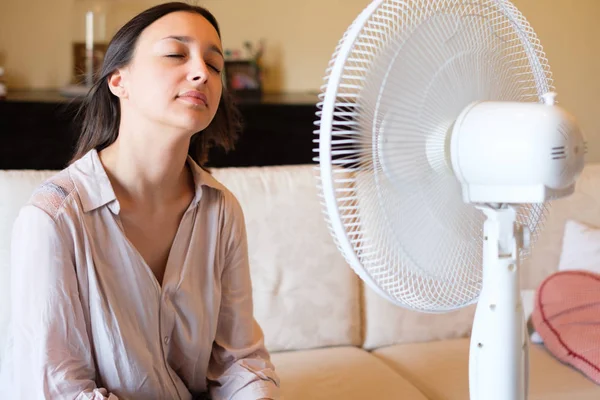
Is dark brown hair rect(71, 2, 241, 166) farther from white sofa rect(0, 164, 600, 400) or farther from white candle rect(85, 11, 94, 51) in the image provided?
white candle rect(85, 11, 94, 51)

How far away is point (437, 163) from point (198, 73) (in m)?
0.45

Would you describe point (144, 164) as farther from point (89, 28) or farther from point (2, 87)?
point (89, 28)

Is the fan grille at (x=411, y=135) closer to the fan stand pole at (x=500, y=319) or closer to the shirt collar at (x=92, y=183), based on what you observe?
the fan stand pole at (x=500, y=319)

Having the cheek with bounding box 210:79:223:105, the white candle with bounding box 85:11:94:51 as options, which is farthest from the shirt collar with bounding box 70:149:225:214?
the white candle with bounding box 85:11:94:51

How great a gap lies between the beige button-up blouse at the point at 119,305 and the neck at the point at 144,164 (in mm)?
42

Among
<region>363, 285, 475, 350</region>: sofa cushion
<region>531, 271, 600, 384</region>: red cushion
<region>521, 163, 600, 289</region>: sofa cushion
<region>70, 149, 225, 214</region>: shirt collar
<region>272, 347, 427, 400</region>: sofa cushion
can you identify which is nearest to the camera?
<region>70, 149, 225, 214</region>: shirt collar

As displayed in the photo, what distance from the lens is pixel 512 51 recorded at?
3.88ft

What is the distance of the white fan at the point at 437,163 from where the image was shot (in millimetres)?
975

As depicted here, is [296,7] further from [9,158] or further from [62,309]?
[62,309]

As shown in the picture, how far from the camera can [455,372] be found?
1.93m

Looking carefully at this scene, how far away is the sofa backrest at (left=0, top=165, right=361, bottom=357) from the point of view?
201 centimetres

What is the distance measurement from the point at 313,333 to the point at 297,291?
118mm

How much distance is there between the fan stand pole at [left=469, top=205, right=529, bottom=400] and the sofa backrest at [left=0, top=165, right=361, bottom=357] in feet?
3.33

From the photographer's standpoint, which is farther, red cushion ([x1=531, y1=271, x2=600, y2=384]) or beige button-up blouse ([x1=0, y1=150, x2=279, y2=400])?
red cushion ([x1=531, y1=271, x2=600, y2=384])
